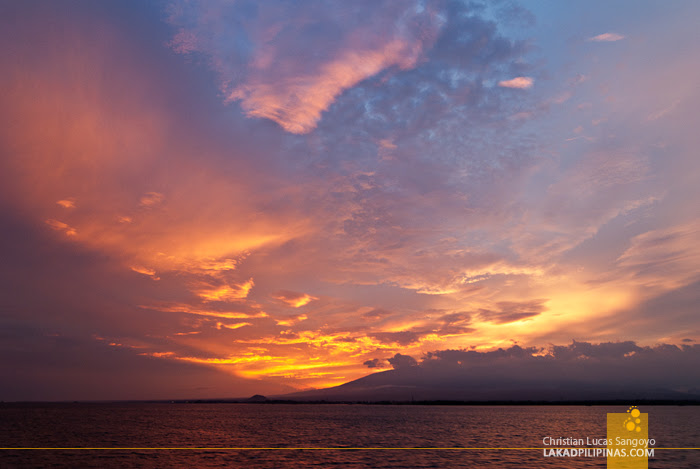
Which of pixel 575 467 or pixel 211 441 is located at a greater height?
pixel 575 467

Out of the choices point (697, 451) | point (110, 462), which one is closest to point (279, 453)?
point (110, 462)

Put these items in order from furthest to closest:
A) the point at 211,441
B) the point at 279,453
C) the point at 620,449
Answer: the point at 211,441 → the point at 620,449 → the point at 279,453

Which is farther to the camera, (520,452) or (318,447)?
(318,447)

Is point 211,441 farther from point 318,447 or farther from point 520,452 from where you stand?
point 520,452

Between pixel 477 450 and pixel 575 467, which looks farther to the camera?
pixel 477 450

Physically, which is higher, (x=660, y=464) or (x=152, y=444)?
(x=660, y=464)

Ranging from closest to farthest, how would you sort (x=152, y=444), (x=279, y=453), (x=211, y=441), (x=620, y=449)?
(x=279, y=453) → (x=620, y=449) → (x=152, y=444) → (x=211, y=441)

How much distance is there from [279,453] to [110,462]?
26.4 metres

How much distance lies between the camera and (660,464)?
212 ft

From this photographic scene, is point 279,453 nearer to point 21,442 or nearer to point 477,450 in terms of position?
point 477,450

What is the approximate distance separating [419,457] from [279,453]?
24470 mm

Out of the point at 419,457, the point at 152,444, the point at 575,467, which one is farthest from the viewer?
the point at 152,444

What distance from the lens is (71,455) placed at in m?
72.6

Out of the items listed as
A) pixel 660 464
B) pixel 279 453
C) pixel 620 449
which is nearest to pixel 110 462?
pixel 279 453
